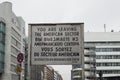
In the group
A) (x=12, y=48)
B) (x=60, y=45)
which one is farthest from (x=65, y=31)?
(x=12, y=48)

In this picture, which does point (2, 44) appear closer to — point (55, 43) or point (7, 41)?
point (7, 41)

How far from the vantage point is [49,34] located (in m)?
13.1

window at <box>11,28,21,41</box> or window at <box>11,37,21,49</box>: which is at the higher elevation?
window at <box>11,28,21,41</box>

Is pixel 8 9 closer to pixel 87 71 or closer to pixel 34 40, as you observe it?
pixel 87 71

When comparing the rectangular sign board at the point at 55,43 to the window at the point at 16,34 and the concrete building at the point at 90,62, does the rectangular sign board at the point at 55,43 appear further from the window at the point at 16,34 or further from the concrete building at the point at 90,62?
the concrete building at the point at 90,62

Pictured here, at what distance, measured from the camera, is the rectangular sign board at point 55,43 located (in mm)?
13055

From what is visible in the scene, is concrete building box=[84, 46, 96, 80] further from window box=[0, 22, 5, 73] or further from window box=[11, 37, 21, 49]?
window box=[0, 22, 5, 73]

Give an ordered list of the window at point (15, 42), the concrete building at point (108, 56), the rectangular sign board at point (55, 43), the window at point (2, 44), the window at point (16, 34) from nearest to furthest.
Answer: the rectangular sign board at point (55, 43) < the window at point (2, 44) < the window at point (15, 42) < the window at point (16, 34) < the concrete building at point (108, 56)

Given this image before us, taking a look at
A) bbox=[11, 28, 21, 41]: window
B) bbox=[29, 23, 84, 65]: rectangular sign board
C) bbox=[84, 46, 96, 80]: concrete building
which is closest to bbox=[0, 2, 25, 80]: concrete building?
bbox=[11, 28, 21, 41]: window

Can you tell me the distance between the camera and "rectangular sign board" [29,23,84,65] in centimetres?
1305

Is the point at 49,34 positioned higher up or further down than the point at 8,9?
further down

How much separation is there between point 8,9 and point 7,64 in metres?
16.3

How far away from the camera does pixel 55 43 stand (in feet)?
42.9

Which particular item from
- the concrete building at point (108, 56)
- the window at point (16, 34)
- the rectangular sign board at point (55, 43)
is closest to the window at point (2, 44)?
the window at point (16, 34)
